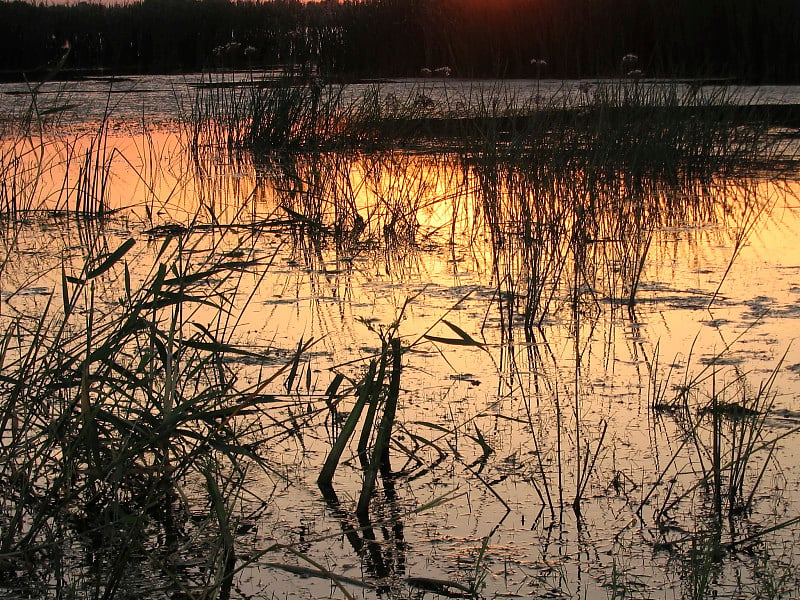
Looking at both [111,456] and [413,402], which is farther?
[413,402]

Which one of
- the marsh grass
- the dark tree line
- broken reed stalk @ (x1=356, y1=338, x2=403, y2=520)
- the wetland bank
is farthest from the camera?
the dark tree line

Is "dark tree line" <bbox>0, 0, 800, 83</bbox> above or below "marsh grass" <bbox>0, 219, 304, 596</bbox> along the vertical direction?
above

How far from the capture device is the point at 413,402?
289 cm

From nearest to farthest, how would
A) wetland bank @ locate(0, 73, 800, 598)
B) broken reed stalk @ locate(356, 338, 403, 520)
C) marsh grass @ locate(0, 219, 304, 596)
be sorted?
marsh grass @ locate(0, 219, 304, 596), wetland bank @ locate(0, 73, 800, 598), broken reed stalk @ locate(356, 338, 403, 520)

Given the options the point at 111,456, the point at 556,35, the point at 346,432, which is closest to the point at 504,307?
the point at 346,432

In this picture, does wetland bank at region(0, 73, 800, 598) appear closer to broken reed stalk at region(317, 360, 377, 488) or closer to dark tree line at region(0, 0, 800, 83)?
broken reed stalk at region(317, 360, 377, 488)

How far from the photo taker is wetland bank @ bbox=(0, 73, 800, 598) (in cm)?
200

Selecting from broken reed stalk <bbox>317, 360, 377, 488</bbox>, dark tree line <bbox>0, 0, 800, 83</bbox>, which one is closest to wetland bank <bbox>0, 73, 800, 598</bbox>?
broken reed stalk <bbox>317, 360, 377, 488</bbox>

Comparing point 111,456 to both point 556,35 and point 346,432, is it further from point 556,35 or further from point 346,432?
point 556,35

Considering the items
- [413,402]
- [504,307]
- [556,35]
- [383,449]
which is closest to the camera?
[383,449]

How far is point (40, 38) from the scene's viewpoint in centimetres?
1551

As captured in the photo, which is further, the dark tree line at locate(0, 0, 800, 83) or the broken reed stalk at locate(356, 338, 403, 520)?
the dark tree line at locate(0, 0, 800, 83)

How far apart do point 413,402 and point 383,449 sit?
0.47m

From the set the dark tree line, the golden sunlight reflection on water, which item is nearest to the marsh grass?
the golden sunlight reflection on water
